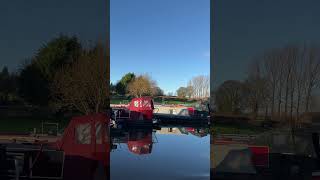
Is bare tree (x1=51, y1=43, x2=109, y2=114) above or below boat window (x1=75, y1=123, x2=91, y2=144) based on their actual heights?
above

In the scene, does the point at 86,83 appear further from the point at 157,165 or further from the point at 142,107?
the point at 142,107

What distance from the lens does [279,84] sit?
3244 millimetres

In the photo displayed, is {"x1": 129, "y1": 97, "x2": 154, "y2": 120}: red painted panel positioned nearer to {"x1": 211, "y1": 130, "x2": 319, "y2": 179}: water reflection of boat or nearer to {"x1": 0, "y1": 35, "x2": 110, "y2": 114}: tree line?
{"x1": 0, "y1": 35, "x2": 110, "y2": 114}: tree line

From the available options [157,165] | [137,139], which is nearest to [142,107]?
[137,139]

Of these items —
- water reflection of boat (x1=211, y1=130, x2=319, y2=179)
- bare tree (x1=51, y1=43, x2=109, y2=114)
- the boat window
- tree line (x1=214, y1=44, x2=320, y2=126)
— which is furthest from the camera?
bare tree (x1=51, y1=43, x2=109, y2=114)

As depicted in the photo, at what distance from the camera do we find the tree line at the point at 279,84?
3.12 meters

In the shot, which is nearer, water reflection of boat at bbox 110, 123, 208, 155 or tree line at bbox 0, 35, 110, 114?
tree line at bbox 0, 35, 110, 114

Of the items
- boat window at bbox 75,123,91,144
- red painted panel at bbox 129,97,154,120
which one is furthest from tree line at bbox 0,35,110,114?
red painted panel at bbox 129,97,154,120

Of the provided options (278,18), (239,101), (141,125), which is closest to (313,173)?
(239,101)

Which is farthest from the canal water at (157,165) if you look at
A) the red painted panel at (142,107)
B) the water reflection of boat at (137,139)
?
the red painted panel at (142,107)

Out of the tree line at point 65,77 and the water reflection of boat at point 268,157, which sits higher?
the tree line at point 65,77

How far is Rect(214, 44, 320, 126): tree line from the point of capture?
3115mm

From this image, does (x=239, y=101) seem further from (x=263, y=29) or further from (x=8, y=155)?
(x=8, y=155)

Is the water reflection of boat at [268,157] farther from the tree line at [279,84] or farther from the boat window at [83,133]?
the boat window at [83,133]
